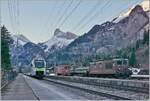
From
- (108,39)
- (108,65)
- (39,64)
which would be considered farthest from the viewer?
(108,39)

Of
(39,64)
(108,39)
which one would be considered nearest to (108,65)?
(39,64)

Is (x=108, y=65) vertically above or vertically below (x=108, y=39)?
below

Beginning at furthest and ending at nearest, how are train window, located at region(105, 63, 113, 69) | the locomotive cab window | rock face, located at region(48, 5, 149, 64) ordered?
rock face, located at region(48, 5, 149, 64), the locomotive cab window, train window, located at region(105, 63, 113, 69)

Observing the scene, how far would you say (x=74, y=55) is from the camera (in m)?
138

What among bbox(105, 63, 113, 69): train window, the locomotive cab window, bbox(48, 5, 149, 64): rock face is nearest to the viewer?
bbox(105, 63, 113, 69): train window

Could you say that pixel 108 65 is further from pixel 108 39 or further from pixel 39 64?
pixel 108 39

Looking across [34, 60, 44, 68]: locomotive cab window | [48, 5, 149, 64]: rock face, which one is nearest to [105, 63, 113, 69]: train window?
[34, 60, 44, 68]: locomotive cab window

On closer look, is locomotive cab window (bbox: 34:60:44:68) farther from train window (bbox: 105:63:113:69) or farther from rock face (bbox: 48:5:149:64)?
rock face (bbox: 48:5:149:64)

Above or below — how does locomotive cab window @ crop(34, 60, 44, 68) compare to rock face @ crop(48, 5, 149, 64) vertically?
below

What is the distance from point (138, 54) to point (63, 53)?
28.7 meters

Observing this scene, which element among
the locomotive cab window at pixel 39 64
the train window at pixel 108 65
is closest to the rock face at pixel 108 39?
the locomotive cab window at pixel 39 64

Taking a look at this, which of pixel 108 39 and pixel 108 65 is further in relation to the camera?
pixel 108 39

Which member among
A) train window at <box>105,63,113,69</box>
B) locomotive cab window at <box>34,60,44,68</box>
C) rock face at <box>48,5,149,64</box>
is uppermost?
rock face at <box>48,5,149,64</box>

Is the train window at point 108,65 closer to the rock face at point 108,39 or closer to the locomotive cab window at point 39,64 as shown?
the locomotive cab window at point 39,64
